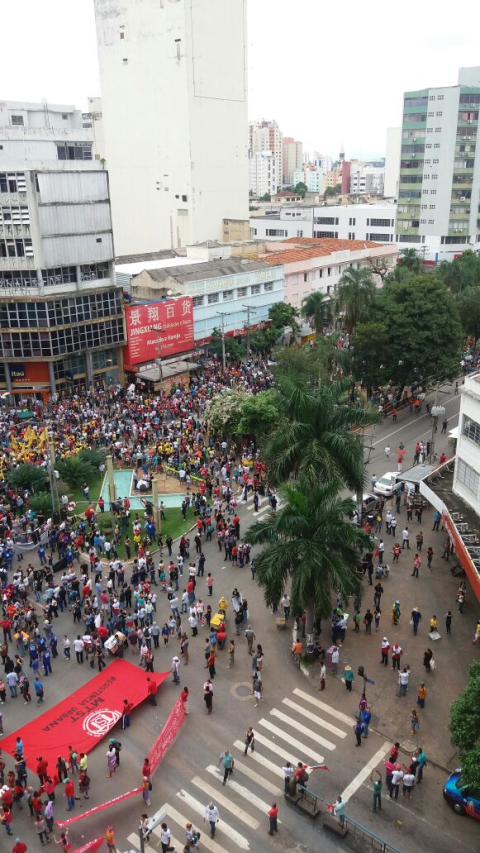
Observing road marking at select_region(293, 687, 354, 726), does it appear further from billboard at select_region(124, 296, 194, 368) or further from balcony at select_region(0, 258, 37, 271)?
balcony at select_region(0, 258, 37, 271)

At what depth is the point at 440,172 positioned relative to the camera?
92.0 metres

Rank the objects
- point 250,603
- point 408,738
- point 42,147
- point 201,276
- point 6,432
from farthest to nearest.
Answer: point 201,276 < point 42,147 < point 6,432 < point 250,603 < point 408,738

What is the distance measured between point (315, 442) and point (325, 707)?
8943mm

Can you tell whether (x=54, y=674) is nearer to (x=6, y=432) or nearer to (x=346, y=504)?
(x=346, y=504)

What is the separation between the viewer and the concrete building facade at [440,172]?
294 ft

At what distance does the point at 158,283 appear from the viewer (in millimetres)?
55125

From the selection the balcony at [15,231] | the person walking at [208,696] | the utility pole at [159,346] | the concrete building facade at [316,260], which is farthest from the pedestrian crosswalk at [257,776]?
the concrete building facade at [316,260]

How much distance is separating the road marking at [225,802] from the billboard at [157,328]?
1431 inches

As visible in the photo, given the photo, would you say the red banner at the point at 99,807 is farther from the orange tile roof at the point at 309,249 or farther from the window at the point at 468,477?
the orange tile roof at the point at 309,249

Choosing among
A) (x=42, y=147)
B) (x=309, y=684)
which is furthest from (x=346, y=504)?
(x=42, y=147)

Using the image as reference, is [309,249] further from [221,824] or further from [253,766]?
[221,824]

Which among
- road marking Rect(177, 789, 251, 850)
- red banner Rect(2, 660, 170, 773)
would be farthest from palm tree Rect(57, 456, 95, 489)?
road marking Rect(177, 789, 251, 850)

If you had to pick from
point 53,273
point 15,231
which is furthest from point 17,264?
point 53,273

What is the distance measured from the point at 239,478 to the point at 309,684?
1549cm
